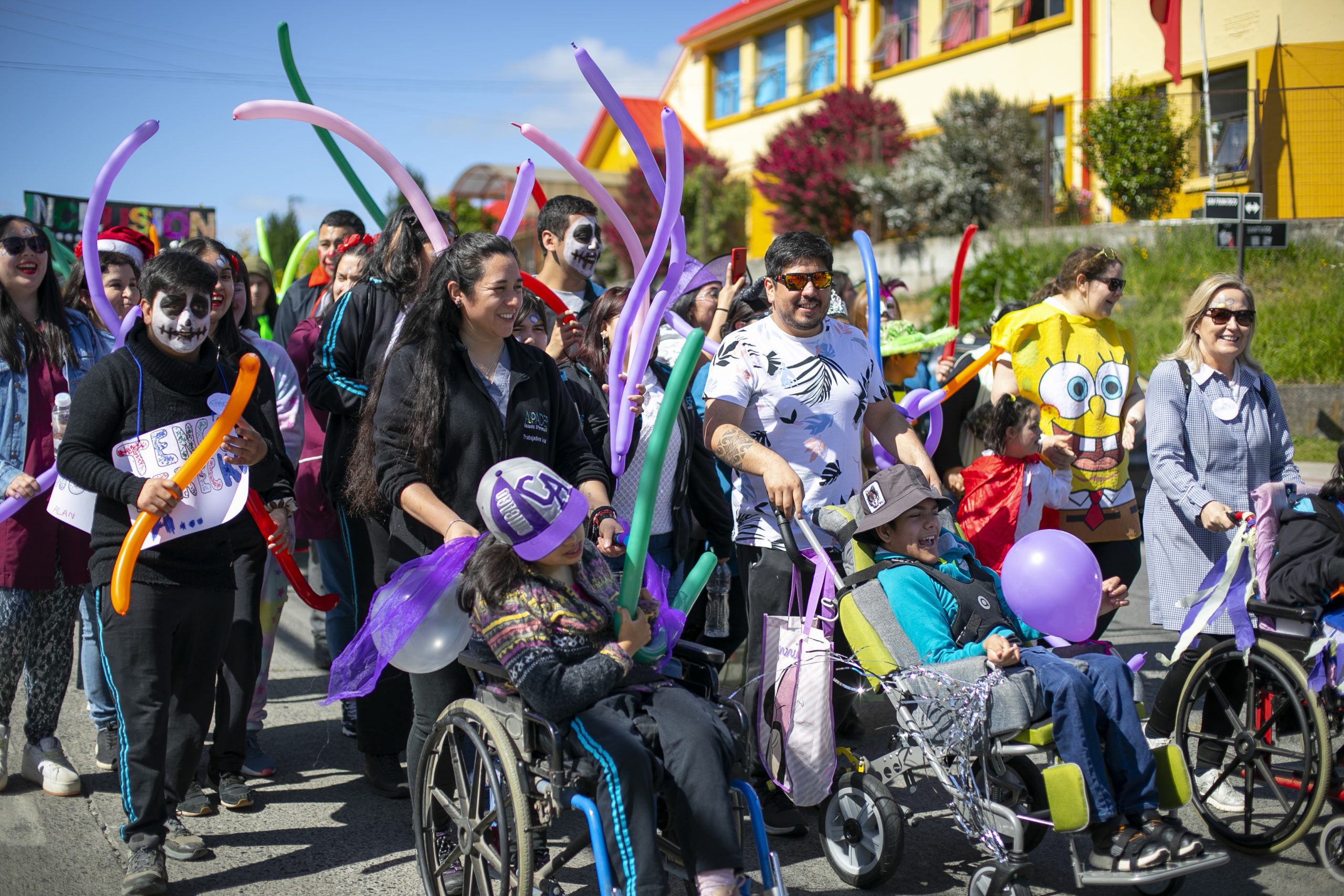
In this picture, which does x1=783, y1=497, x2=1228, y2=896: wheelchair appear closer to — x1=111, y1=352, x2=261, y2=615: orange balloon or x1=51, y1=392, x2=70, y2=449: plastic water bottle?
x1=111, y1=352, x2=261, y2=615: orange balloon

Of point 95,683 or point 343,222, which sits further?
point 343,222

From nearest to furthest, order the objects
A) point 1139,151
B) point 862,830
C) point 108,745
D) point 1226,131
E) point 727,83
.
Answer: point 862,830
point 108,745
point 1226,131
point 1139,151
point 727,83

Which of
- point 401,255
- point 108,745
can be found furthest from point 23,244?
point 108,745

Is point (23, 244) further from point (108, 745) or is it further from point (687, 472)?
point (687, 472)

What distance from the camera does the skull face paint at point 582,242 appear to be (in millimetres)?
5246

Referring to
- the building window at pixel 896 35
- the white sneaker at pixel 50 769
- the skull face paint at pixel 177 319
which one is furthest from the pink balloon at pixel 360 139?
the building window at pixel 896 35

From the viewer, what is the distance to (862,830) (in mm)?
3602

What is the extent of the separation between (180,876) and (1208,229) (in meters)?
14.1

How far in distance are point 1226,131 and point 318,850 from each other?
51.2ft

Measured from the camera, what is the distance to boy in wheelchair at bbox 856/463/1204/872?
10.8ft

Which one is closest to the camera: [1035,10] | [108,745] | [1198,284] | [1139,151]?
[108,745]

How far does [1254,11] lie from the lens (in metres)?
15.8

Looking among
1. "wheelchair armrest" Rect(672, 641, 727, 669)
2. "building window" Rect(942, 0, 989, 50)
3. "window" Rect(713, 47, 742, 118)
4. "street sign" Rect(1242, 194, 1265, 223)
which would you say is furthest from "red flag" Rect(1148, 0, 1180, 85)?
"wheelchair armrest" Rect(672, 641, 727, 669)

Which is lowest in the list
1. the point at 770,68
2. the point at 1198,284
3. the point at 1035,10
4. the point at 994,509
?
the point at 994,509
